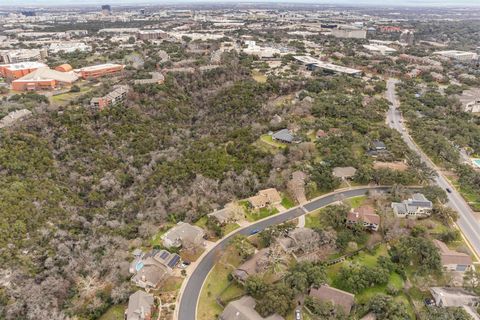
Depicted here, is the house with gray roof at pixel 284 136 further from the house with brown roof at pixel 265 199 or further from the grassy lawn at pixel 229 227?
the grassy lawn at pixel 229 227

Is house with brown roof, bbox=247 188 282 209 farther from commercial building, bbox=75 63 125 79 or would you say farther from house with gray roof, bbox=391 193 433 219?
commercial building, bbox=75 63 125 79

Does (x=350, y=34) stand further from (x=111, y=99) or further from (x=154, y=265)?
(x=154, y=265)

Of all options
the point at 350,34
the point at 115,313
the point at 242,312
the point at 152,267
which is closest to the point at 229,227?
the point at 152,267

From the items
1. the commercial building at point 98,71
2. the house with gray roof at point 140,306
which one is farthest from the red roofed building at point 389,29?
the house with gray roof at point 140,306

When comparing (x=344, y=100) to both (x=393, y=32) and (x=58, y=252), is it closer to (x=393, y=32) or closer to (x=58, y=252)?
(x=58, y=252)

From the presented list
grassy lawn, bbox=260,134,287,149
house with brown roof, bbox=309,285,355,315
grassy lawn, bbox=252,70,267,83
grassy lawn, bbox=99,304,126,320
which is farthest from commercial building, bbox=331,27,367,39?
grassy lawn, bbox=99,304,126,320
